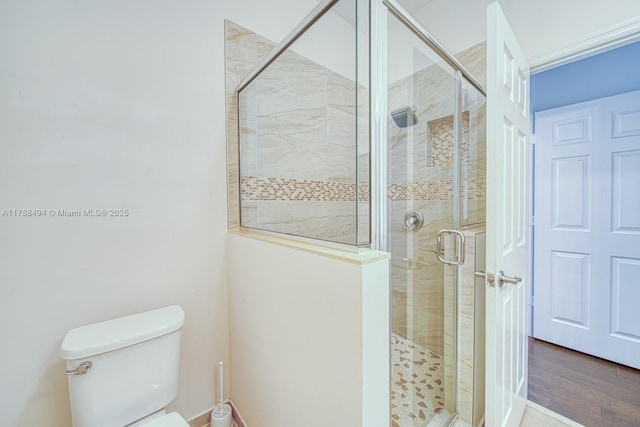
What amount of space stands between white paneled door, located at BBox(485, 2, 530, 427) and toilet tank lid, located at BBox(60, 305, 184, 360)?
1.31 m

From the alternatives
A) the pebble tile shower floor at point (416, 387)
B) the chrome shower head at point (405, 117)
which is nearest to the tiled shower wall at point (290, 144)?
the chrome shower head at point (405, 117)

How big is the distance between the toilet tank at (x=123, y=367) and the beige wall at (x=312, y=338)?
13.9 inches

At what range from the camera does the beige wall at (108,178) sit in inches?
36.9

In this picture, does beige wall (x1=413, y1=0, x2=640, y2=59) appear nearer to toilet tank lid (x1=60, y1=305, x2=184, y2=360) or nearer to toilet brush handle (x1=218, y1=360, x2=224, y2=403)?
toilet tank lid (x1=60, y1=305, x2=184, y2=360)

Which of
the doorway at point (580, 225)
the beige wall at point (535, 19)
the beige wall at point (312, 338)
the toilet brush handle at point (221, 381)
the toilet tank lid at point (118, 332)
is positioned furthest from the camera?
the doorway at point (580, 225)

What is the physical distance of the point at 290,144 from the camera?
1.50 metres

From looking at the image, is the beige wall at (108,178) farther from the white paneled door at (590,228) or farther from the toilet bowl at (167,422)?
the white paneled door at (590,228)

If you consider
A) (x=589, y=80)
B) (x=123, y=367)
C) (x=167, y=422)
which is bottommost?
(x=167, y=422)

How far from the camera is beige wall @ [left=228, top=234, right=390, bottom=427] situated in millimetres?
706

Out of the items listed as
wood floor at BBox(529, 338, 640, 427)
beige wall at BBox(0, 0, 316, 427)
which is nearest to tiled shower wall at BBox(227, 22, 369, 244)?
beige wall at BBox(0, 0, 316, 427)

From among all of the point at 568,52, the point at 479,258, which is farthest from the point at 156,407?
the point at 568,52

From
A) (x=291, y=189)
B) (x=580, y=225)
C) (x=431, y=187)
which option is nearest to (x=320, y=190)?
(x=291, y=189)

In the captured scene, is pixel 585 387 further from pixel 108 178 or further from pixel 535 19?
pixel 108 178
